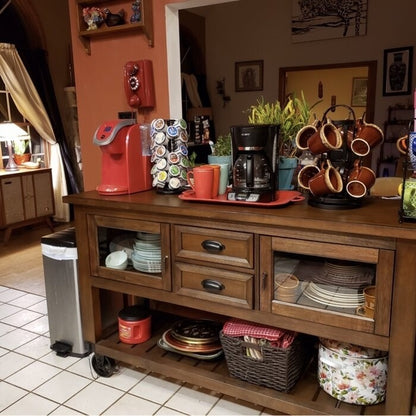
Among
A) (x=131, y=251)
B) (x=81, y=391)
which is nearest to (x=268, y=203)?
(x=131, y=251)

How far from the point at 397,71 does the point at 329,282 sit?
4336 millimetres

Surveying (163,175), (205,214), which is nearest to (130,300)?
(163,175)

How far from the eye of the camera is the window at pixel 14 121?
195 inches

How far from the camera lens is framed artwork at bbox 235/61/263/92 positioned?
19.9 ft

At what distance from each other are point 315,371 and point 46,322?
1783mm

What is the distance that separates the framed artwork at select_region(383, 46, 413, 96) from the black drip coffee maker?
4059mm

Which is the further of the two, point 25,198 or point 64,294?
point 25,198

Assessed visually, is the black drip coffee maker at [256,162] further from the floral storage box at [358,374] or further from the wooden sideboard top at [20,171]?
the wooden sideboard top at [20,171]

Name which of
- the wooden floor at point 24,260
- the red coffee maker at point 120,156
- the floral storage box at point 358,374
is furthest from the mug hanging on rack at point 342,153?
the wooden floor at point 24,260

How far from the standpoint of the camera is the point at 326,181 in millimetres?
1629

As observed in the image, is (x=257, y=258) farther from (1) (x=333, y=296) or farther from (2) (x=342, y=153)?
(2) (x=342, y=153)

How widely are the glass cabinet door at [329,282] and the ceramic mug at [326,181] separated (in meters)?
0.22

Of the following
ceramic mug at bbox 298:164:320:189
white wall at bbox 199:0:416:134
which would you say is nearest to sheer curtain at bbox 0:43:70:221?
white wall at bbox 199:0:416:134

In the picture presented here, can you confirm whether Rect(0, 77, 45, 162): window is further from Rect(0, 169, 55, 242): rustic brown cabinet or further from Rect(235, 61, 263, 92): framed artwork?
Rect(235, 61, 263, 92): framed artwork
